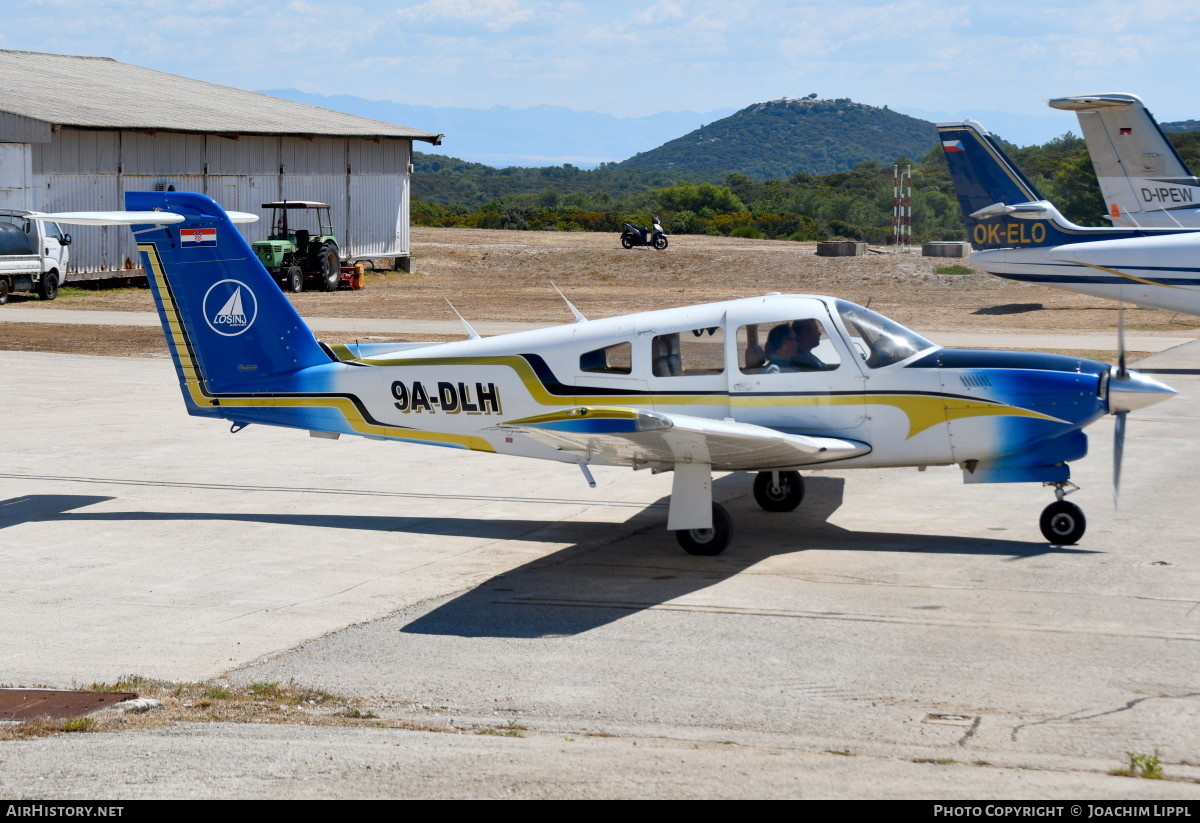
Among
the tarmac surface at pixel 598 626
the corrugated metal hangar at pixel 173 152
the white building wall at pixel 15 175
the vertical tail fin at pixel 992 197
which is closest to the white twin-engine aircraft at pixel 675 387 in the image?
the tarmac surface at pixel 598 626

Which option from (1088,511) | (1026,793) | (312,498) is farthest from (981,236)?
(1026,793)

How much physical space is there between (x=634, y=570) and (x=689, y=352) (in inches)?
78.4

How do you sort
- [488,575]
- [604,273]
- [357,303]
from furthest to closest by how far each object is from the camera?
1. [604,273]
2. [357,303]
3. [488,575]

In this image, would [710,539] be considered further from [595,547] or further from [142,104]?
[142,104]

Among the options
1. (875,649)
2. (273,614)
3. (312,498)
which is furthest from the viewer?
(312,498)

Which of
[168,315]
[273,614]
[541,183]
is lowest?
[273,614]

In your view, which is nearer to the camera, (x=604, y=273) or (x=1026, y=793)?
(x=1026, y=793)

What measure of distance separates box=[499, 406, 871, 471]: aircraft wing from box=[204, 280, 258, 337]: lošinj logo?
12.4ft

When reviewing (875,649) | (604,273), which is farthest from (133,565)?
(604,273)

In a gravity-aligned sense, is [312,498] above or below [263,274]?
below

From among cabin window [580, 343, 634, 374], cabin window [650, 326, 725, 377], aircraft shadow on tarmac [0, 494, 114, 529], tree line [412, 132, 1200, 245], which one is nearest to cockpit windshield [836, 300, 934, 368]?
cabin window [650, 326, 725, 377]

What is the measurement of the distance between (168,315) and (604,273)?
106 feet
